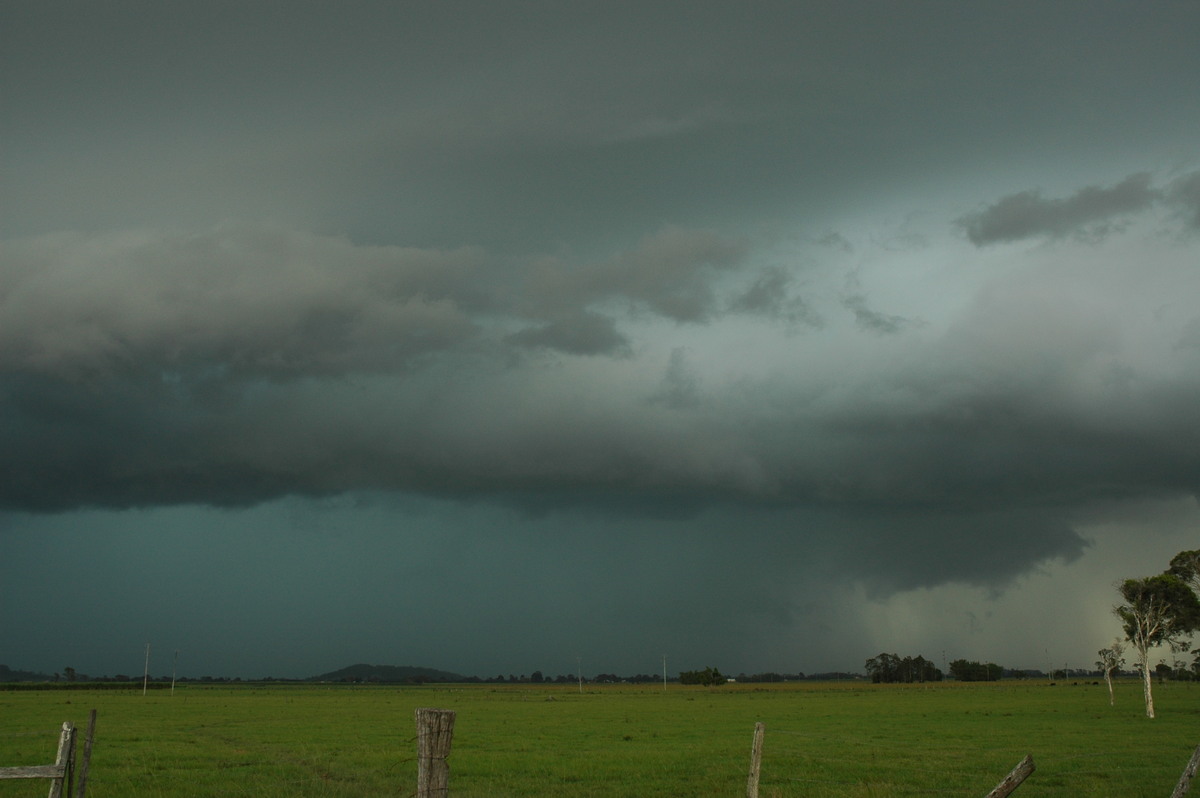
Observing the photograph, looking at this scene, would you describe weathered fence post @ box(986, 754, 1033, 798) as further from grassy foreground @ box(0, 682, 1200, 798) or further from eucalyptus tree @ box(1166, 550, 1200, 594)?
eucalyptus tree @ box(1166, 550, 1200, 594)

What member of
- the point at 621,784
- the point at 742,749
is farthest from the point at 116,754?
the point at 742,749

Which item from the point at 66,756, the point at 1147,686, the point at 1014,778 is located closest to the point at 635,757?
the point at 66,756

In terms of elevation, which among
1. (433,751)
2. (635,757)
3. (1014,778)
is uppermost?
(433,751)

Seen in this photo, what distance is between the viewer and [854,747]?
37.2 m

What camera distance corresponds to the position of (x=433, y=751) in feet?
27.1

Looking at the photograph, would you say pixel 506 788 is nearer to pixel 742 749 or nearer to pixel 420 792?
pixel 742 749

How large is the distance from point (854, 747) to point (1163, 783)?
559 inches

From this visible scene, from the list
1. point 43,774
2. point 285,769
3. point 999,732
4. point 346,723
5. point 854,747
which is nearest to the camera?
point 43,774

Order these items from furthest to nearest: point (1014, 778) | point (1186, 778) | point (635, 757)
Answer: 1. point (635, 757)
2. point (1186, 778)
3. point (1014, 778)

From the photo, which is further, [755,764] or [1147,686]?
[1147,686]

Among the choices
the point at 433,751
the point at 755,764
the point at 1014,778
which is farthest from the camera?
the point at 755,764

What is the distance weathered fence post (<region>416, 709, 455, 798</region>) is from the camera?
8125 millimetres

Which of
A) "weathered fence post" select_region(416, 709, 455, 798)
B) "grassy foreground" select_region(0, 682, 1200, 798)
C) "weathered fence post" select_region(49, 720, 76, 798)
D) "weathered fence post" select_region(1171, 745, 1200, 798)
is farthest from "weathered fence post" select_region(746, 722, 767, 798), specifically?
"weathered fence post" select_region(49, 720, 76, 798)

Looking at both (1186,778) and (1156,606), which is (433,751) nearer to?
(1186,778)
